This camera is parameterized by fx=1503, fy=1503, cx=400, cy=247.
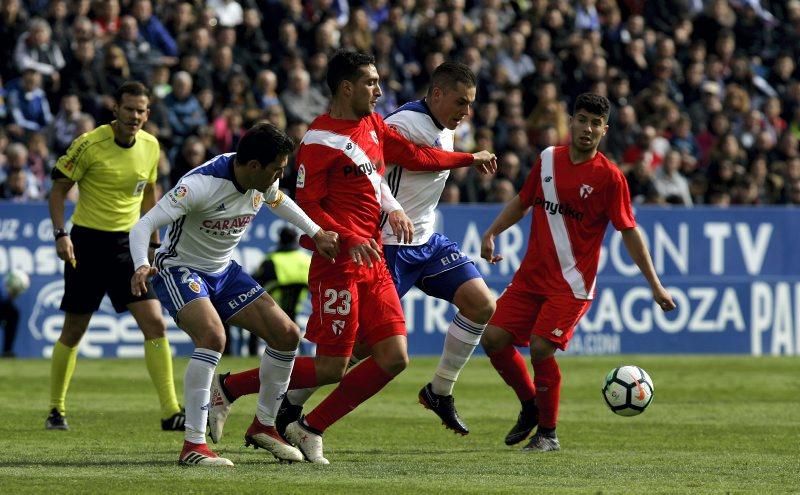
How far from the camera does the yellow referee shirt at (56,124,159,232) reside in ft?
37.7

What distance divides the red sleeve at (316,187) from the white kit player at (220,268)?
0.62 feet

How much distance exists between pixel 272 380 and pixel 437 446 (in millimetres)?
1710

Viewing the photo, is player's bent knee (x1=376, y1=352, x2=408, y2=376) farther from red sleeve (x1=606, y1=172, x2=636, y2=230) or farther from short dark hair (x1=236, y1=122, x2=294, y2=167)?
red sleeve (x1=606, y1=172, x2=636, y2=230)

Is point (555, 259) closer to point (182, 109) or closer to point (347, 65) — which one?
point (347, 65)

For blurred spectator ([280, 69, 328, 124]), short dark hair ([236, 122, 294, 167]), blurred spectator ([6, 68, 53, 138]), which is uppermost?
blurred spectator ([280, 69, 328, 124])

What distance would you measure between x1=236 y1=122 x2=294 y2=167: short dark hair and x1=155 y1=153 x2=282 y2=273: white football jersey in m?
0.28

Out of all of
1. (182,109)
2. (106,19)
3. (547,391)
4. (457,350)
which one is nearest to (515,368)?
(547,391)

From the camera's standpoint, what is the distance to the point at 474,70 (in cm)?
2342

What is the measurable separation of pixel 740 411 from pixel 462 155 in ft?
16.7

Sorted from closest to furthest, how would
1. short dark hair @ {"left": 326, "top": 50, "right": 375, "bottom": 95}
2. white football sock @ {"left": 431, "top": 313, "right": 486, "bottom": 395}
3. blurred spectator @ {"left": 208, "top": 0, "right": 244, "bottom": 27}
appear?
short dark hair @ {"left": 326, "top": 50, "right": 375, "bottom": 95}, white football sock @ {"left": 431, "top": 313, "right": 486, "bottom": 395}, blurred spectator @ {"left": 208, "top": 0, "right": 244, "bottom": 27}

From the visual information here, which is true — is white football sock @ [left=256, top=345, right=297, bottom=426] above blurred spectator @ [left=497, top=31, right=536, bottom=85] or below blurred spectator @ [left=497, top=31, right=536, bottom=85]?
below

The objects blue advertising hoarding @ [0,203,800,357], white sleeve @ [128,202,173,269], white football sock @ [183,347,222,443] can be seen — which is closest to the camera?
white sleeve @ [128,202,173,269]

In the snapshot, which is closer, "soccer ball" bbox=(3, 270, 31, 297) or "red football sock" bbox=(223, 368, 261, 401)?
"red football sock" bbox=(223, 368, 261, 401)

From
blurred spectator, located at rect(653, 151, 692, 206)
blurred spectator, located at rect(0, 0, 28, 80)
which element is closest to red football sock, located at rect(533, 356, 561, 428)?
blurred spectator, located at rect(653, 151, 692, 206)
